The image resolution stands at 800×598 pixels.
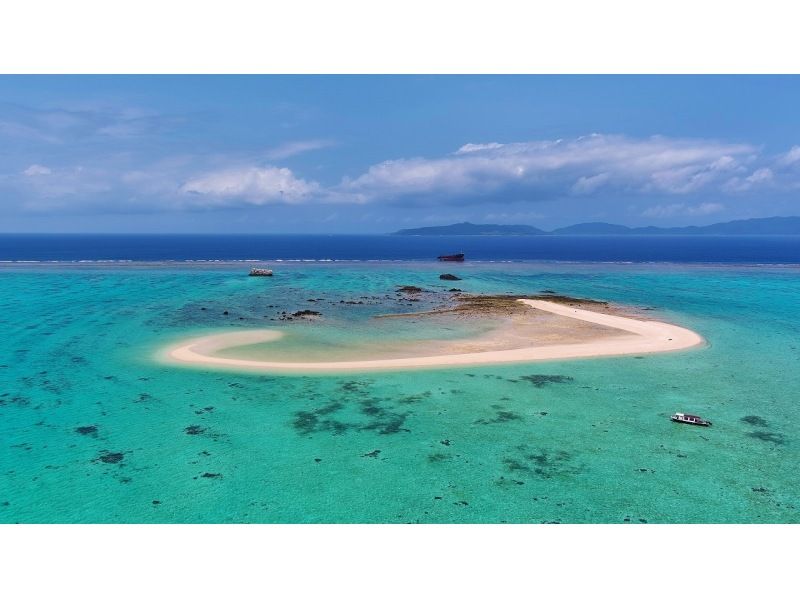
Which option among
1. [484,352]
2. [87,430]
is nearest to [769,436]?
[484,352]

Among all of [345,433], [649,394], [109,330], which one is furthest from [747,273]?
[109,330]

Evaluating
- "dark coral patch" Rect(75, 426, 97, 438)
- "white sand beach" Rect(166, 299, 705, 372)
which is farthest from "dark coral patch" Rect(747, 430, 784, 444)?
"dark coral patch" Rect(75, 426, 97, 438)

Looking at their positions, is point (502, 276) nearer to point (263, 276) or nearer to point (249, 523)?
point (263, 276)

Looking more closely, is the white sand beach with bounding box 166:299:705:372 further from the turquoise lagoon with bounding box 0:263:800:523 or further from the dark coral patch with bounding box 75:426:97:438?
the dark coral patch with bounding box 75:426:97:438

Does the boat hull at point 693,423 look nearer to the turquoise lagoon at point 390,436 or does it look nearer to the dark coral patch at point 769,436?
the turquoise lagoon at point 390,436

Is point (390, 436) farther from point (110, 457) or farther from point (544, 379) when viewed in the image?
point (544, 379)

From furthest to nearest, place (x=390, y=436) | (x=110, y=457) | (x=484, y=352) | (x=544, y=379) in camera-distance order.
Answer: (x=484, y=352) < (x=544, y=379) < (x=390, y=436) < (x=110, y=457)
